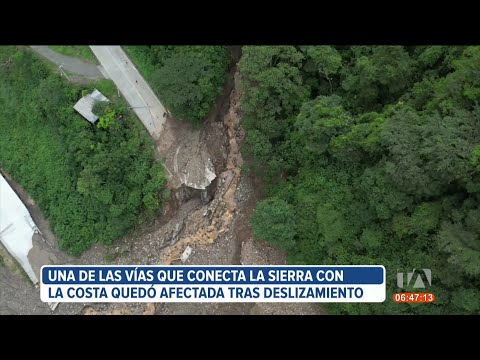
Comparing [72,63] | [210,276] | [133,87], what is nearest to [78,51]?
[72,63]

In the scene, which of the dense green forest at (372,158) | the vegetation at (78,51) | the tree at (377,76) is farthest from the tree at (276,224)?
the vegetation at (78,51)

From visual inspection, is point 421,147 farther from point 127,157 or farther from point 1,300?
point 1,300

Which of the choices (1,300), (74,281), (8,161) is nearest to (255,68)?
(74,281)

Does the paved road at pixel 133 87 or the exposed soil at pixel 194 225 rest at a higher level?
the paved road at pixel 133 87

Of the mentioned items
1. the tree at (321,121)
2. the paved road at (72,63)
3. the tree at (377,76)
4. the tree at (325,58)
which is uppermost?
the paved road at (72,63)
